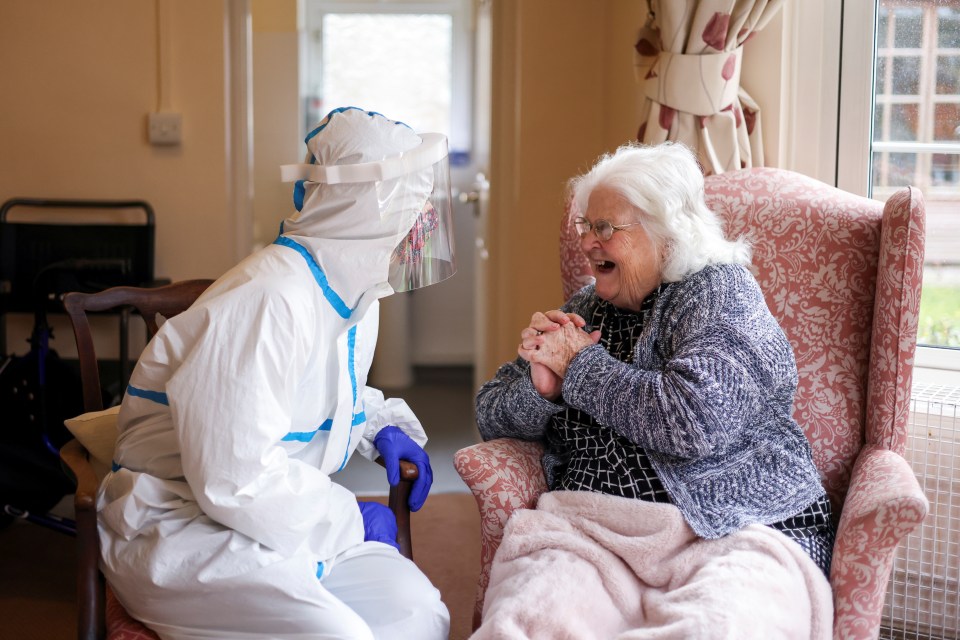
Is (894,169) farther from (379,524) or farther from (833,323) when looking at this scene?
(379,524)

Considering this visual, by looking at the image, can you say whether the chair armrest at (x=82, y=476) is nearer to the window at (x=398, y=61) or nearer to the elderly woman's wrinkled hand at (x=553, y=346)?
the elderly woman's wrinkled hand at (x=553, y=346)

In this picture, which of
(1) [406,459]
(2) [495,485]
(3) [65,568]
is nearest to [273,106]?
(3) [65,568]

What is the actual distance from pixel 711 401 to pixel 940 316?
111 cm

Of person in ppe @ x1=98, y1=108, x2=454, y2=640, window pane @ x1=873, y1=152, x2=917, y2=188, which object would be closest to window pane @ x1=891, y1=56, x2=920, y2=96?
window pane @ x1=873, y1=152, x2=917, y2=188

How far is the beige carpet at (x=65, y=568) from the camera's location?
89.1 inches

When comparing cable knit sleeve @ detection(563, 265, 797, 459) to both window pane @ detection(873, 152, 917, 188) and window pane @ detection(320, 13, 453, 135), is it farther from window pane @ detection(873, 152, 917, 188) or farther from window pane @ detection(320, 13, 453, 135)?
window pane @ detection(320, 13, 453, 135)

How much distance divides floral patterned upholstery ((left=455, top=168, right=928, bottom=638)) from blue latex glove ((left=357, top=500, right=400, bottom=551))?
0.15m

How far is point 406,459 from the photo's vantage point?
5.37ft

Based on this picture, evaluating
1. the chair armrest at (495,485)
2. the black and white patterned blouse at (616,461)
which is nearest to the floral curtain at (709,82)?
the black and white patterned blouse at (616,461)

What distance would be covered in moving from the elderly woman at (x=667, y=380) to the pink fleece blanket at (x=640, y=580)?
0.15 ft

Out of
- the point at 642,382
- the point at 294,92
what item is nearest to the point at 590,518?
the point at 642,382

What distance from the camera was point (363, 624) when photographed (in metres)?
1.29

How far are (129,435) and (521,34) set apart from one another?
6.43 ft

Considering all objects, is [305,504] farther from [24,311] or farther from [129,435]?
[24,311]
